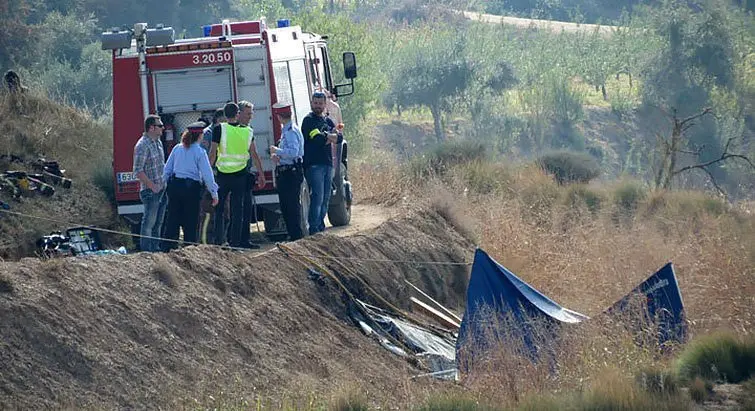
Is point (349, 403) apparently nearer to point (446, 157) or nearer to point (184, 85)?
point (184, 85)

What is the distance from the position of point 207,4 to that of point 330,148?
4072cm

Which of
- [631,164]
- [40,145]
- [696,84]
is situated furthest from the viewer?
[696,84]

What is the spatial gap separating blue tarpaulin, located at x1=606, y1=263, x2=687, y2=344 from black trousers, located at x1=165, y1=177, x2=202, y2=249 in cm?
473

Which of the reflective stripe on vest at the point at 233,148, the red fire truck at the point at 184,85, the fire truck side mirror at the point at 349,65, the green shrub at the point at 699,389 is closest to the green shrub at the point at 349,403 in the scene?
the green shrub at the point at 699,389

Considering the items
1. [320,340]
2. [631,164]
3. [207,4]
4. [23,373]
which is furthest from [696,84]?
[23,373]

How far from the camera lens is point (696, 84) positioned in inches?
2350

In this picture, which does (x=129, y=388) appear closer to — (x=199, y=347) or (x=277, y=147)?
(x=199, y=347)

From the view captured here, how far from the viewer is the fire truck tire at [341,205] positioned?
19062 millimetres

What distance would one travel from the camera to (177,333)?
11195 mm

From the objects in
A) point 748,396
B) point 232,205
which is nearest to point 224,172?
point 232,205

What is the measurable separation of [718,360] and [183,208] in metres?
6.10

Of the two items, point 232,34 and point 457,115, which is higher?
point 232,34

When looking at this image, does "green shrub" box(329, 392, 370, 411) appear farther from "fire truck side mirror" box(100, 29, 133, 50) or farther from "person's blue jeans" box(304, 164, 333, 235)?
"fire truck side mirror" box(100, 29, 133, 50)

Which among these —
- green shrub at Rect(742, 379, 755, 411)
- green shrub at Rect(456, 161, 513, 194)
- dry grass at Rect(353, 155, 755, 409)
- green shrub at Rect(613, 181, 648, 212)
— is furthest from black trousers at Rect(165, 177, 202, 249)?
green shrub at Rect(613, 181, 648, 212)
